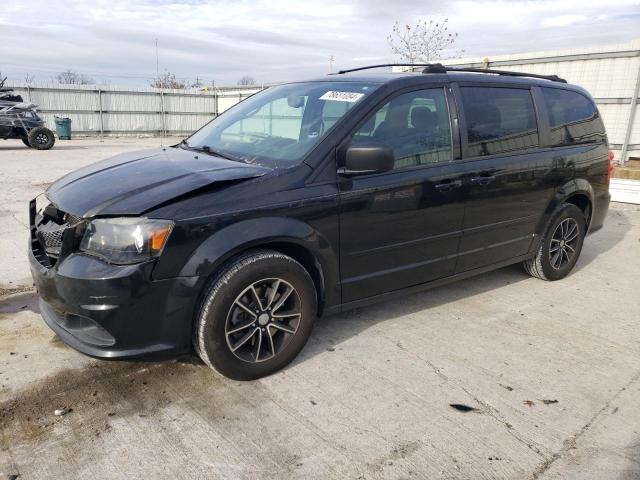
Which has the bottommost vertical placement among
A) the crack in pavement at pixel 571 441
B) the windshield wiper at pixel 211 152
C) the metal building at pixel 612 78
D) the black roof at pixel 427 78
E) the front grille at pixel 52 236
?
the crack in pavement at pixel 571 441

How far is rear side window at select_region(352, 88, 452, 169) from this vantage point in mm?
3416

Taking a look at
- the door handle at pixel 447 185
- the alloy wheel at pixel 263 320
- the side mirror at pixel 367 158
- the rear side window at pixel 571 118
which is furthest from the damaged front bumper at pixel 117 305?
the rear side window at pixel 571 118

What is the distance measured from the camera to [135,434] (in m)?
2.56

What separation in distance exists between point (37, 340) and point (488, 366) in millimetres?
3068

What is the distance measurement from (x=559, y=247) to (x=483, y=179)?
5.33 ft

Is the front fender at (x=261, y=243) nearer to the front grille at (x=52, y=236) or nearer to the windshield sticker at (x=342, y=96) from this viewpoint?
the front grille at (x=52, y=236)

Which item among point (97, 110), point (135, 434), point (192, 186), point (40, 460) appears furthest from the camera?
point (97, 110)

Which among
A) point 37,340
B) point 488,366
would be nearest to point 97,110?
point 37,340

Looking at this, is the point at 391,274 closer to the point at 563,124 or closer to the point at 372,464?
the point at 372,464

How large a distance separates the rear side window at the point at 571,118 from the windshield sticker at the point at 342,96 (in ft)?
6.87

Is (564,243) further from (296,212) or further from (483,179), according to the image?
(296,212)

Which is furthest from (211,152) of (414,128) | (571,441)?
(571,441)

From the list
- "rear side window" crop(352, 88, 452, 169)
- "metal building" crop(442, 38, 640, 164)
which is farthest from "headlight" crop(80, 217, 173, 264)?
"metal building" crop(442, 38, 640, 164)

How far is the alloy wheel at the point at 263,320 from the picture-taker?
115 inches
